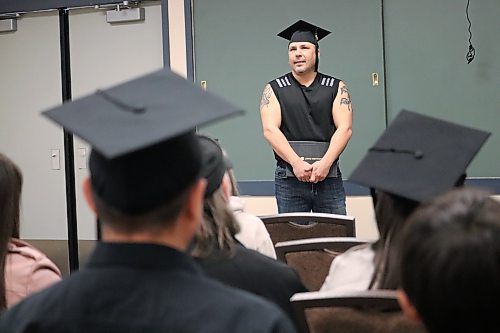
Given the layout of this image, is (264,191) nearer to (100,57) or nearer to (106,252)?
(100,57)

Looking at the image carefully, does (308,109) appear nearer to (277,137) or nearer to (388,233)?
(277,137)

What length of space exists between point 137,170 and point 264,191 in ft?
14.5

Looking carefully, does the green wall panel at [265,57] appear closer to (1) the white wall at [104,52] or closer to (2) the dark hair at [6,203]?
(1) the white wall at [104,52]

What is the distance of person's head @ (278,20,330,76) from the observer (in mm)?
4332

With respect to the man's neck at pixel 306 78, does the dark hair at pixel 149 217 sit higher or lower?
lower

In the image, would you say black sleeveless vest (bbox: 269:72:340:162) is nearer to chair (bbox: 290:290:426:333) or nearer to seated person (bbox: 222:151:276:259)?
seated person (bbox: 222:151:276:259)

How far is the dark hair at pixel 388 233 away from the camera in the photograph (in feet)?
5.69

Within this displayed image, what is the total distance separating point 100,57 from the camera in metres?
6.32

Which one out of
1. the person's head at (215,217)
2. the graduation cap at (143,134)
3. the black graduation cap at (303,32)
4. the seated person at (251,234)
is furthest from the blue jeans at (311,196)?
the graduation cap at (143,134)

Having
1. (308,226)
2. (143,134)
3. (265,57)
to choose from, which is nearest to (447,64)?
(265,57)

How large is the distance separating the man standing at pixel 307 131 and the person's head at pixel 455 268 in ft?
10.2

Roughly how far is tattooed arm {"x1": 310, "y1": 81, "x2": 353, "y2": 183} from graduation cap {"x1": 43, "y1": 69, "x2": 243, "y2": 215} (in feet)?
9.19

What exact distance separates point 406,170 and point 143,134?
847 millimetres

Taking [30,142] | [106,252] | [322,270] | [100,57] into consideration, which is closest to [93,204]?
[106,252]
